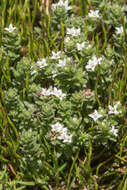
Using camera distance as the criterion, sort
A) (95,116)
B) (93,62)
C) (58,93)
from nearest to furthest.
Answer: (95,116), (58,93), (93,62)

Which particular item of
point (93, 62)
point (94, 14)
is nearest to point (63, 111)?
point (93, 62)

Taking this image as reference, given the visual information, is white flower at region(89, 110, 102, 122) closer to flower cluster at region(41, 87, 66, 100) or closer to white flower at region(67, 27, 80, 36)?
flower cluster at region(41, 87, 66, 100)

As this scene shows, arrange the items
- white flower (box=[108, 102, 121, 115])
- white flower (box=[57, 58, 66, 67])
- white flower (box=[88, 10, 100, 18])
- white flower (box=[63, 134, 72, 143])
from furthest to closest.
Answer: white flower (box=[88, 10, 100, 18]) → white flower (box=[57, 58, 66, 67]) → white flower (box=[108, 102, 121, 115]) → white flower (box=[63, 134, 72, 143])

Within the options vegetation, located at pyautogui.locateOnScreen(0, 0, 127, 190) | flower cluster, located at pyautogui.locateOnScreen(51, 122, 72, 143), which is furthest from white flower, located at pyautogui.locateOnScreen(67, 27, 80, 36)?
flower cluster, located at pyautogui.locateOnScreen(51, 122, 72, 143)

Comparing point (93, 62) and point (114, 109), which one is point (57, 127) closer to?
point (114, 109)

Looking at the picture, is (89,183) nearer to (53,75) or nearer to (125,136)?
(125,136)

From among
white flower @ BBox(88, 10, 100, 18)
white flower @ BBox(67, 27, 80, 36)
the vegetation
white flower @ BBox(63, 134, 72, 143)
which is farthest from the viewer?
white flower @ BBox(88, 10, 100, 18)

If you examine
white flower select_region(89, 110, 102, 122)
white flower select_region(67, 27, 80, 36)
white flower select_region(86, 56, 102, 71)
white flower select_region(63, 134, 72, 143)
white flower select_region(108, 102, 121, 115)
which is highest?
white flower select_region(67, 27, 80, 36)
